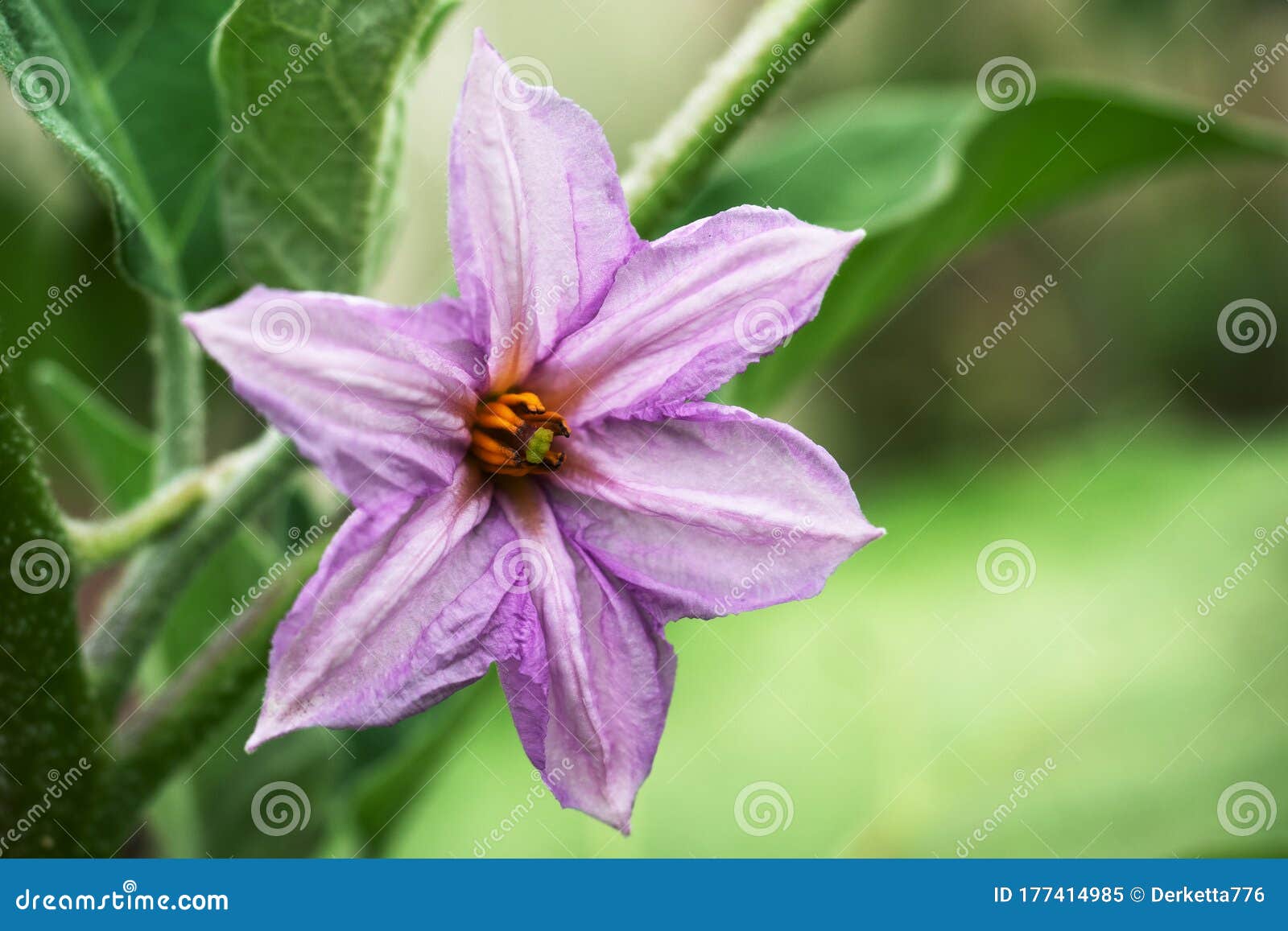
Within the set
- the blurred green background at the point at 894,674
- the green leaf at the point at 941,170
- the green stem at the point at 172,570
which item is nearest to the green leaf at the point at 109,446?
the blurred green background at the point at 894,674

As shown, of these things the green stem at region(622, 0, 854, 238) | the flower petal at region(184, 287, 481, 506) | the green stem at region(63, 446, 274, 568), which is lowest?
the green stem at region(63, 446, 274, 568)

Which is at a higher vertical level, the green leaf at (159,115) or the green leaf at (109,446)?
the green leaf at (159,115)

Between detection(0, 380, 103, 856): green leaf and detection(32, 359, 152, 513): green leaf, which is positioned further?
detection(32, 359, 152, 513): green leaf

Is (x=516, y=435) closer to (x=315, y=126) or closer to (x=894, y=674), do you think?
(x=315, y=126)

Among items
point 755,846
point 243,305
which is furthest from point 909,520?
point 243,305

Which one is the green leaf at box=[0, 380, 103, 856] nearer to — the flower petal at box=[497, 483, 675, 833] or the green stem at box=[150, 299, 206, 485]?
the green stem at box=[150, 299, 206, 485]

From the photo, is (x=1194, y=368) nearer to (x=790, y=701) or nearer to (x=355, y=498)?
(x=790, y=701)

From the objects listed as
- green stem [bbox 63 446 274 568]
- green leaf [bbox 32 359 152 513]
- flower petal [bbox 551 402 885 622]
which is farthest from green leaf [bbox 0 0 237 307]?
flower petal [bbox 551 402 885 622]

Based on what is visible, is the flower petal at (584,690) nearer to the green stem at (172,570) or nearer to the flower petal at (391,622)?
the flower petal at (391,622)
